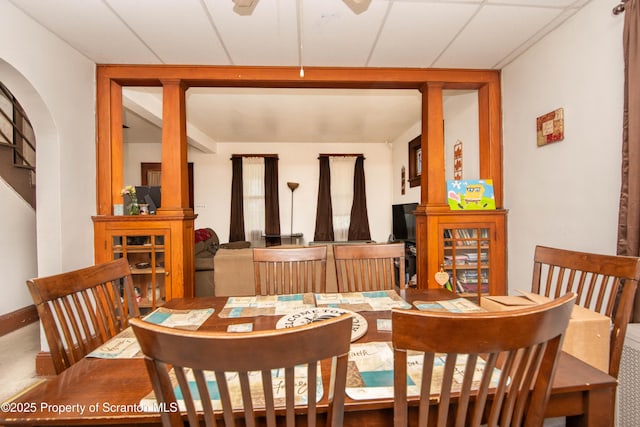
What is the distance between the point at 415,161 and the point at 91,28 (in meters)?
3.92

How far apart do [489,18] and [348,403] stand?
7.66ft

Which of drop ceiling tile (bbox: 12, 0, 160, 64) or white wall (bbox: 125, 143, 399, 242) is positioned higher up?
drop ceiling tile (bbox: 12, 0, 160, 64)

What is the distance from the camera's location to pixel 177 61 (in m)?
2.42

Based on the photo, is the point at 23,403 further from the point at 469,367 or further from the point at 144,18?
the point at 144,18

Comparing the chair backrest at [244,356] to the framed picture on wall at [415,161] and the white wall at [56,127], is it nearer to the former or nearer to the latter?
the white wall at [56,127]

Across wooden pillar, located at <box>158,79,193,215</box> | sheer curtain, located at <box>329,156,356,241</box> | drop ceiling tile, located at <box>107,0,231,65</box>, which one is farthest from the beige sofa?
sheer curtain, located at <box>329,156,356,241</box>

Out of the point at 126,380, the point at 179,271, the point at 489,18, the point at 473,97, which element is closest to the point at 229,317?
the point at 126,380

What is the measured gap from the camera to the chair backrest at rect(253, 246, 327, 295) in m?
1.69

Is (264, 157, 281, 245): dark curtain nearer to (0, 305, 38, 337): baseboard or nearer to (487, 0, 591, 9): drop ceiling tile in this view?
(0, 305, 38, 337): baseboard

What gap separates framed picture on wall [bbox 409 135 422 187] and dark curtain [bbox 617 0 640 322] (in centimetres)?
277

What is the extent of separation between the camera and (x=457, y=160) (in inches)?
135

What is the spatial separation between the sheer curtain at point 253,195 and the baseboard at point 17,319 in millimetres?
3229

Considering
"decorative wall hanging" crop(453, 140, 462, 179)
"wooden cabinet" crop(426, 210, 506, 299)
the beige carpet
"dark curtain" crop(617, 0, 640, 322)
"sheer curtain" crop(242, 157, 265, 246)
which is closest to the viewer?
"dark curtain" crop(617, 0, 640, 322)

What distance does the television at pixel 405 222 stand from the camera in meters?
4.32
